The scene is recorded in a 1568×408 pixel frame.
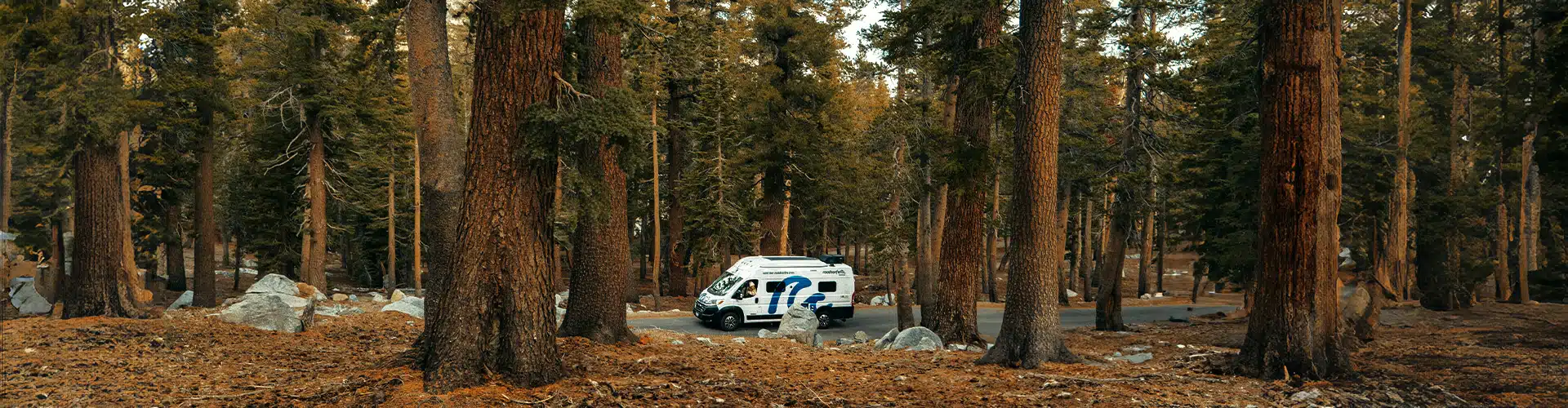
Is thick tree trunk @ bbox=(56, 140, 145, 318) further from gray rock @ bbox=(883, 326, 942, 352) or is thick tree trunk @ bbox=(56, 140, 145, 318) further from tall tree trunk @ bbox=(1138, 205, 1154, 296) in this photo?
tall tree trunk @ bbox=(1138, 205, 1154, 296)

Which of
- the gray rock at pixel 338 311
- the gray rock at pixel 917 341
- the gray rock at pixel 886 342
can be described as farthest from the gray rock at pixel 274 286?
the gray rock at pixel 917 341

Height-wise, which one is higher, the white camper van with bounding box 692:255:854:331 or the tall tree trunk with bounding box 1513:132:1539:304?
the tall tree trunk with bounding box 1513:132:1539:304

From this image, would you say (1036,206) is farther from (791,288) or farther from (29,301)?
(29,301)

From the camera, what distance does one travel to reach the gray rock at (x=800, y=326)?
18.0 m

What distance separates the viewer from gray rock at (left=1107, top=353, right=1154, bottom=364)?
1337cm

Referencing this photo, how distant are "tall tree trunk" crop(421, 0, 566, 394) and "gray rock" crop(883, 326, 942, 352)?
8.40 metres

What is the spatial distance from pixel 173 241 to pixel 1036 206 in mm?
28112

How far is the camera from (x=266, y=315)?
14.4m

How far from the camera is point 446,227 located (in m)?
9.66

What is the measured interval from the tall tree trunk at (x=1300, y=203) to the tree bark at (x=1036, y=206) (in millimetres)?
2641

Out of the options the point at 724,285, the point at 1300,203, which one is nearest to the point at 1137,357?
the point at 1300,203

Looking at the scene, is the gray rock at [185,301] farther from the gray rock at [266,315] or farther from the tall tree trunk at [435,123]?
the tall tree trunk at [435,123]

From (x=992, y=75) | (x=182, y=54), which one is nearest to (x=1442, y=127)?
(x=992, y=75)

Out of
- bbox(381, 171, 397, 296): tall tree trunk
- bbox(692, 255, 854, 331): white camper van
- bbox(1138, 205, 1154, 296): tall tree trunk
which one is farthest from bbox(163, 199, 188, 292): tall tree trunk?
bbox(1138, 205, 1154, 296): tall tree trunk
